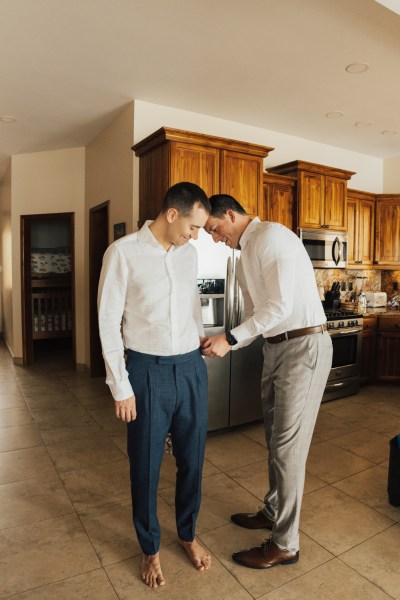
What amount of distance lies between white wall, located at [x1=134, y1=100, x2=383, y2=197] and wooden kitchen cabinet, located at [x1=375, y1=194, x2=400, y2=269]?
453mm

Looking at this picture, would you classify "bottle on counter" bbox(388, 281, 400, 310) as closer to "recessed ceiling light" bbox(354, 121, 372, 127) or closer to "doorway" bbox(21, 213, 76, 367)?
"recessed ceiling light" bbox(354, 121, 372, 127)

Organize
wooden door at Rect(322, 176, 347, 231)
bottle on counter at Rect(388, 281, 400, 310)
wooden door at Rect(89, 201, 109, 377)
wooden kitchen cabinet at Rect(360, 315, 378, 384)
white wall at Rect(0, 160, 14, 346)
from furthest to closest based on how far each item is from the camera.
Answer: white wall at Rect(0, 160, 14, 346) → bottle on counter at Rect(388, 281, 400, 310) → wooden door at Rect(89, 201, 109, 377) → wooden kitchen cabinet at Rect(360, 315, 378, 384) → wooden door at Rect(322, 176, 347, 231)

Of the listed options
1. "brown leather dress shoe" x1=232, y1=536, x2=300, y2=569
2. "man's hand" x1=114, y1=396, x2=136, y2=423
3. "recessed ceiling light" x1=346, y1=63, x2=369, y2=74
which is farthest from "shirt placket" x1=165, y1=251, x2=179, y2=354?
"recessed ceiling light" x1=346, y1=63, x2=369, y2=74

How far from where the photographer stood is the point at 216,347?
1.99 m

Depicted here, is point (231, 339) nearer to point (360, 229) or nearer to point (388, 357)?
point (388, 357)

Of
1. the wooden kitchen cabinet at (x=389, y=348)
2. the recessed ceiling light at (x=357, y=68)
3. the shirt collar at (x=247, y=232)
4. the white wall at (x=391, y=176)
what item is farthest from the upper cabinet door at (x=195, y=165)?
the white wall at (x=391, y=176)

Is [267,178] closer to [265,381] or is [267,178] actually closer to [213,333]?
[213,333]

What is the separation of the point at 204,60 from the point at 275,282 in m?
2.27

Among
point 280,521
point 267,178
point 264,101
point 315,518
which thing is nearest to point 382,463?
point 315,518

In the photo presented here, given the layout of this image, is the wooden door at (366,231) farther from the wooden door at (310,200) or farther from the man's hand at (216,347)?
the man's hand at (216,347)

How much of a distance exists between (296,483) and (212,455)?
1.46m

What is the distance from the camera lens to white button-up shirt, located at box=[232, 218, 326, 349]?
1949 mm

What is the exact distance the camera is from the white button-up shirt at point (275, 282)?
6.40 feet

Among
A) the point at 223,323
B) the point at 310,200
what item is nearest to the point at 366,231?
the point at 310,200
